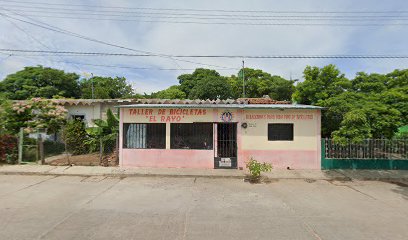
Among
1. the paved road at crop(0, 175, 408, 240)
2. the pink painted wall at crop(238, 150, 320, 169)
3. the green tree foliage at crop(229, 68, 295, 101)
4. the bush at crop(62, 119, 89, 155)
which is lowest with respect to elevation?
the paved road at crop(0, 175, 408, 240)

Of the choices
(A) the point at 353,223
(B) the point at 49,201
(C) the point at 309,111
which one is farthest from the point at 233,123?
(B) the point at 49,201

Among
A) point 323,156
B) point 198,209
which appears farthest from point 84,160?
point 323,156

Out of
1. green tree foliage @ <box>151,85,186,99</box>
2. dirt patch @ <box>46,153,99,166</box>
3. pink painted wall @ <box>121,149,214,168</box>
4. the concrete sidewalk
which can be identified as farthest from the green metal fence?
green tree foliage @ <box>151,85,186,99</box>

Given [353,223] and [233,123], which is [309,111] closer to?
→ [233,123]

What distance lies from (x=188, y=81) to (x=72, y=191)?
35.6m

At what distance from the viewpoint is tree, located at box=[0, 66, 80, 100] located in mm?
34469

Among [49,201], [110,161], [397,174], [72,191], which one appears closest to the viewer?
[49,201]

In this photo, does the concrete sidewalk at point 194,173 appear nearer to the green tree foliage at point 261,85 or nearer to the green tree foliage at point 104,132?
the green tree foliage at point 104,132

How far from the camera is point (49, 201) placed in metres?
6.92

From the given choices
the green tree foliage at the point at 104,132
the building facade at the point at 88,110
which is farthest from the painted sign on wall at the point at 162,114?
the building facade at the point at 88,110

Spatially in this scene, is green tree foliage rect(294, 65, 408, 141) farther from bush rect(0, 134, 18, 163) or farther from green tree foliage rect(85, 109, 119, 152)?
bush rect(0, 134, 18, 163)

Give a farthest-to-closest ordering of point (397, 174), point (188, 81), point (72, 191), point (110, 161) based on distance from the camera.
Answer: point (188, 81) → point (110, 161) → point (397, 174) → point (72, 191)

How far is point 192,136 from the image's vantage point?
38.1 feet

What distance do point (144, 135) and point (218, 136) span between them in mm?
3306
